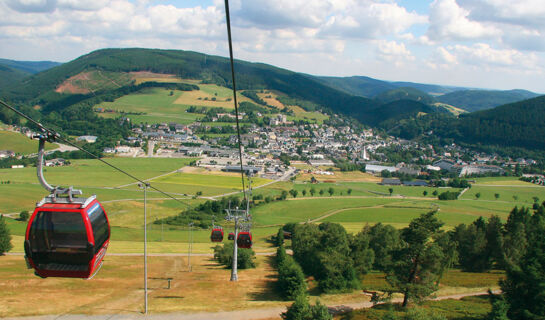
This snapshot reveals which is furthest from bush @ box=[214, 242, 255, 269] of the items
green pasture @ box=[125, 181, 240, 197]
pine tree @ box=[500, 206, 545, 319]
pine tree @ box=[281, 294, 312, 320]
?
green pasture @ box=[125, 181, 240, 197]

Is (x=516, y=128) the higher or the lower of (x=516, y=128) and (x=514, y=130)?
the higher

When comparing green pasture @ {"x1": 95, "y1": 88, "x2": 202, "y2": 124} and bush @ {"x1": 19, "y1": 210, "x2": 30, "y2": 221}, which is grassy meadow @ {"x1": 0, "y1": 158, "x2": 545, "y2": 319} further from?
green pasture @ {"x1": 95, "y1": 88, "x2": 202, "y2": 124}

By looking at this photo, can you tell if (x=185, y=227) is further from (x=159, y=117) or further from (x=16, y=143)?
(x=159, y=117)

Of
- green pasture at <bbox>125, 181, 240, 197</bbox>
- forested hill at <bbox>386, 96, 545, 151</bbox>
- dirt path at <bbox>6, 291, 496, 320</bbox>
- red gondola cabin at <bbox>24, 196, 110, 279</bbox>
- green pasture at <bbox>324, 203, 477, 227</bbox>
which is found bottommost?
green pasture at <bbox>324, 203, 477, 227</bbox>

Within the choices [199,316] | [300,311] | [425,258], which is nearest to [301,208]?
[425,258]

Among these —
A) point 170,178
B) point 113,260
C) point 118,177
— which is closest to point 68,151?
point 118,177

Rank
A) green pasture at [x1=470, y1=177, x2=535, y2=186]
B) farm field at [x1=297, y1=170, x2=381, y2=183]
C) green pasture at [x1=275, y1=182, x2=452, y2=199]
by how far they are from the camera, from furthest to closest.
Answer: green pasture at [x1=470, y1=177, x2=535, y2=186]
farm field at [x1=297, y1=170, x2=381, y2=183]
green pasture at [x1=275, y1=182, x2=452, y2=199]

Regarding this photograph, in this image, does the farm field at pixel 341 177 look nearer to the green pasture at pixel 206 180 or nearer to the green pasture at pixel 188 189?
the green pasture at pixel 206 180

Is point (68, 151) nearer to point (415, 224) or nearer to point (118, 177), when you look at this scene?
point (118, 177)
